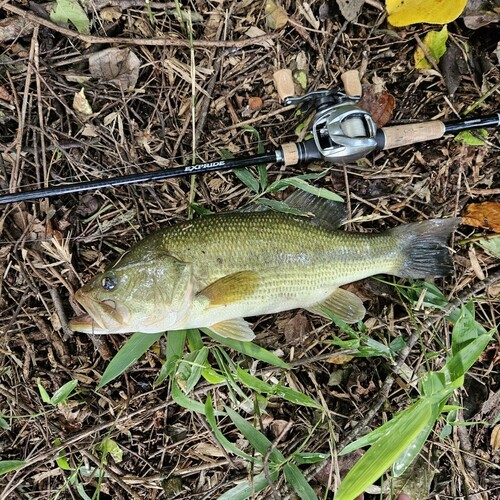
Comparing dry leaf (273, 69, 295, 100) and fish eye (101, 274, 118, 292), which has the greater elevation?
dry leaf (273, 69, 295, 100)

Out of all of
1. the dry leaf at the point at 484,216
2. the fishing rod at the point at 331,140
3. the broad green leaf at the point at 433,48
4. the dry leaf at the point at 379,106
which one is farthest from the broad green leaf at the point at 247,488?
the broad green leaf at the point at 433,48

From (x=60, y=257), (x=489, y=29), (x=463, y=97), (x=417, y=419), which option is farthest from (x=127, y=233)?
(x=489, y=29)

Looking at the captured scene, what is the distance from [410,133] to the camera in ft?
9.94

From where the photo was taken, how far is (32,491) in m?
3.14

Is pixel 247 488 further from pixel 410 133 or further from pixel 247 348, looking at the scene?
pixel 410 133

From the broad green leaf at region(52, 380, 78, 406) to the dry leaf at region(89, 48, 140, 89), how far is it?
1962 millimetres

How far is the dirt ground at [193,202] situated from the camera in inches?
123

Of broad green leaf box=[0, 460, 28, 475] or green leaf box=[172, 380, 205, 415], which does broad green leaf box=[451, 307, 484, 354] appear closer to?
green leaf box=[172, 380, 205, 415]

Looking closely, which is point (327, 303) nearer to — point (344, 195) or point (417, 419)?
point (344, 195)

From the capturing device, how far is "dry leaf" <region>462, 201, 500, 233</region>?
3164 mm

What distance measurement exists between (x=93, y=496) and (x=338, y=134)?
2769mm

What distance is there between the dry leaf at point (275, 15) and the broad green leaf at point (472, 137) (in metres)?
1.41

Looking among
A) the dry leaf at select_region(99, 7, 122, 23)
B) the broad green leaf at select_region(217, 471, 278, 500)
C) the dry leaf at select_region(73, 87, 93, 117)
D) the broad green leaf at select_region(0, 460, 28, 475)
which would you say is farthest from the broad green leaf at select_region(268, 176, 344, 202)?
the broad green leaf at select_region(0, 460, 28, 475)

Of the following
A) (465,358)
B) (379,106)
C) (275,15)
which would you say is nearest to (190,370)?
(465,358)
